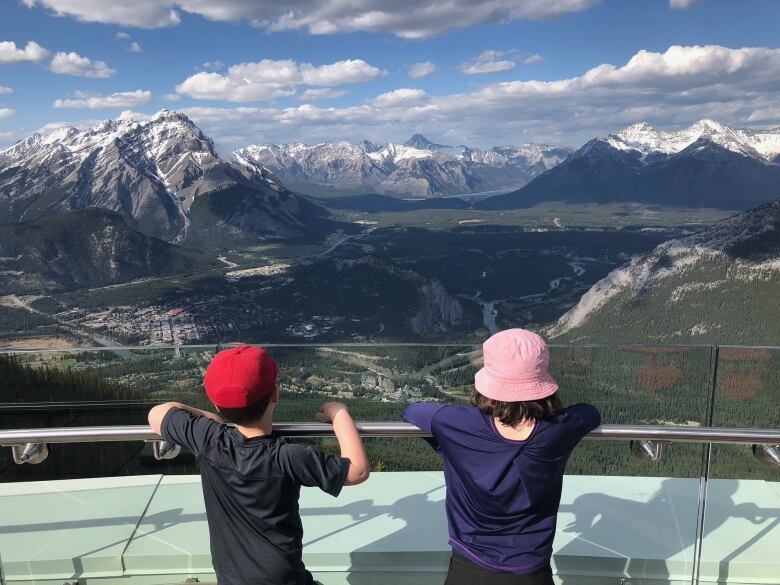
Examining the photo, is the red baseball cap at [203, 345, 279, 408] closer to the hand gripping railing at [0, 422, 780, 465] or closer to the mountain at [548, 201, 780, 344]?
the hand gripping railing at [0, 422, 780, 465]

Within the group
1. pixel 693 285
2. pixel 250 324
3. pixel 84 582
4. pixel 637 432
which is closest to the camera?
pixel 637 432

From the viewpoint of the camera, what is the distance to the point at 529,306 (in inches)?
6565

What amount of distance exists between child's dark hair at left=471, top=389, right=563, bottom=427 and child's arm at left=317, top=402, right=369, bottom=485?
52cm

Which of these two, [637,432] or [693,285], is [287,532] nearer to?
[637,432]

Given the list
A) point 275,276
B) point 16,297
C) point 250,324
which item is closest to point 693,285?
point 250,324

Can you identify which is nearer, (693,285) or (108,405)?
(108,405)

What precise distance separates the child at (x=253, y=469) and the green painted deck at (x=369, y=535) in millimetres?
A: 806

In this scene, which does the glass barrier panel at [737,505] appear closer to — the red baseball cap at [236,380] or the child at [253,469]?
the child at [253,469]

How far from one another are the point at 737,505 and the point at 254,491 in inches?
110

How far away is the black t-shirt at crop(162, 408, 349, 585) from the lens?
92.0 inches

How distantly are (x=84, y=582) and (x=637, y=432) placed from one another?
2.95 metres

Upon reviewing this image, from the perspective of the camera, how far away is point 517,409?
7.84ft

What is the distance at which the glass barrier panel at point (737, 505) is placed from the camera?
3.32 metres

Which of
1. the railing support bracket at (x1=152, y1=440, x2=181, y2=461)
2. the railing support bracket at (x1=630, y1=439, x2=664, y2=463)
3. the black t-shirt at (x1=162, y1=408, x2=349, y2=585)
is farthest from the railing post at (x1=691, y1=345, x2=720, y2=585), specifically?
the railing support bracket at (x1=152, y1=440, x2=181, y2=461)
